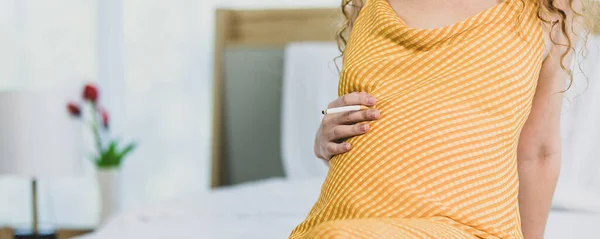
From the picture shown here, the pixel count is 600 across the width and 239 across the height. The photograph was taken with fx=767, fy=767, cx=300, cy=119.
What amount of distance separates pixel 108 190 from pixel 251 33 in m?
0.87

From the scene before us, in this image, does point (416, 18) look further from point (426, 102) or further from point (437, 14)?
point (426, 102)

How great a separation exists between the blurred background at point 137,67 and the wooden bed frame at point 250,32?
3.9 inches

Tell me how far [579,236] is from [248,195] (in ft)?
3.12

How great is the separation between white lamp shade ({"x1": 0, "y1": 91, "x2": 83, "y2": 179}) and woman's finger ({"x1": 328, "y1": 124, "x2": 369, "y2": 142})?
156cm

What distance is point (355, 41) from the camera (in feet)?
3.85

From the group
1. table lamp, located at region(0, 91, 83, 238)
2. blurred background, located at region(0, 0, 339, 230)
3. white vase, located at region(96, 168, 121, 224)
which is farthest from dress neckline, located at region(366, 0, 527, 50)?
blurred background, located at region(0, 0, 339, 230)

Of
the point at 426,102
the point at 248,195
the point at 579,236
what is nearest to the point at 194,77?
the point at 248,195

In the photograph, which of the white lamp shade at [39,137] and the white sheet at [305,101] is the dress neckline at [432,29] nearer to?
the white lamp shade at [39,137]

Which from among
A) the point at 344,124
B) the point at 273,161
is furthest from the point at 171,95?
the point at 344,124

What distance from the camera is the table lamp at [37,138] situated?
2418mm

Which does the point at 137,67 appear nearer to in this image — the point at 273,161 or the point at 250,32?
the point at 250,32

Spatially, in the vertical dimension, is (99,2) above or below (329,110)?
above

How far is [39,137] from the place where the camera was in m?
2.44

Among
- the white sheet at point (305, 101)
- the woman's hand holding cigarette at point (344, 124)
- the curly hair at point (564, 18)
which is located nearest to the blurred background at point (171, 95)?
the white sheet at point (305, 101)
